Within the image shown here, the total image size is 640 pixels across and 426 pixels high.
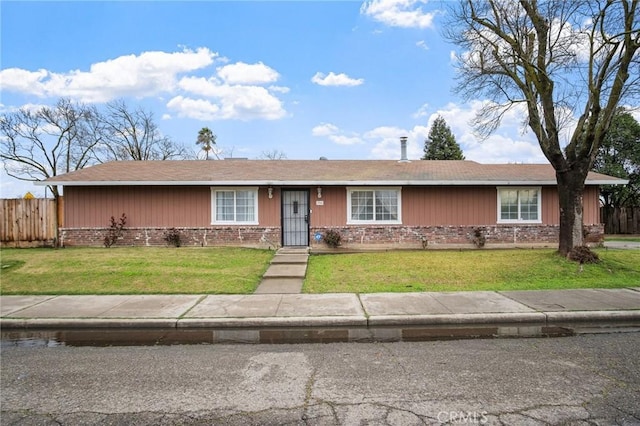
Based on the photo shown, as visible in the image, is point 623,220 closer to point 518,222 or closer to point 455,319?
point 518,222

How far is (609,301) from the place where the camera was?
7.26 metres

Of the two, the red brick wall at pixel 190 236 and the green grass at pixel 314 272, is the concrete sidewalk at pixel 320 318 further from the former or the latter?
the red brick wall at pixel 190 236

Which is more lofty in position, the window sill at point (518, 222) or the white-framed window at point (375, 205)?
the white-framed window at point (375, 205)

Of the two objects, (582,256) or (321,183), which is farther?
(321,183)

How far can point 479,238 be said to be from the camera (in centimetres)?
1479

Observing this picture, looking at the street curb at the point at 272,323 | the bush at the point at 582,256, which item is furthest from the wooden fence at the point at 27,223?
the bush at the point at 582,256

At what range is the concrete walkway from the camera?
8.72 m

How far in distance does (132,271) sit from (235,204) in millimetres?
5461

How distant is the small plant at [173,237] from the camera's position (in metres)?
14.4

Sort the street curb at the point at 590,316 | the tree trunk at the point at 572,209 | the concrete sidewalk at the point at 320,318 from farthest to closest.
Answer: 1. the tree trunk at the point at 572,209
2. the street curb at the point at 590,316
3. the concrete sidewalk at the point at 320,318

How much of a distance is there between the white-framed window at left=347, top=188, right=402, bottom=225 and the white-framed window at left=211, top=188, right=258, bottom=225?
12.0 feet

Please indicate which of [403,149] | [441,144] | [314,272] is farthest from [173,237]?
[441,144]

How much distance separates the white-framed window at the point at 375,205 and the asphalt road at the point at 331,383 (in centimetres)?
959

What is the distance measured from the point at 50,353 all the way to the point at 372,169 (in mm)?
13452
